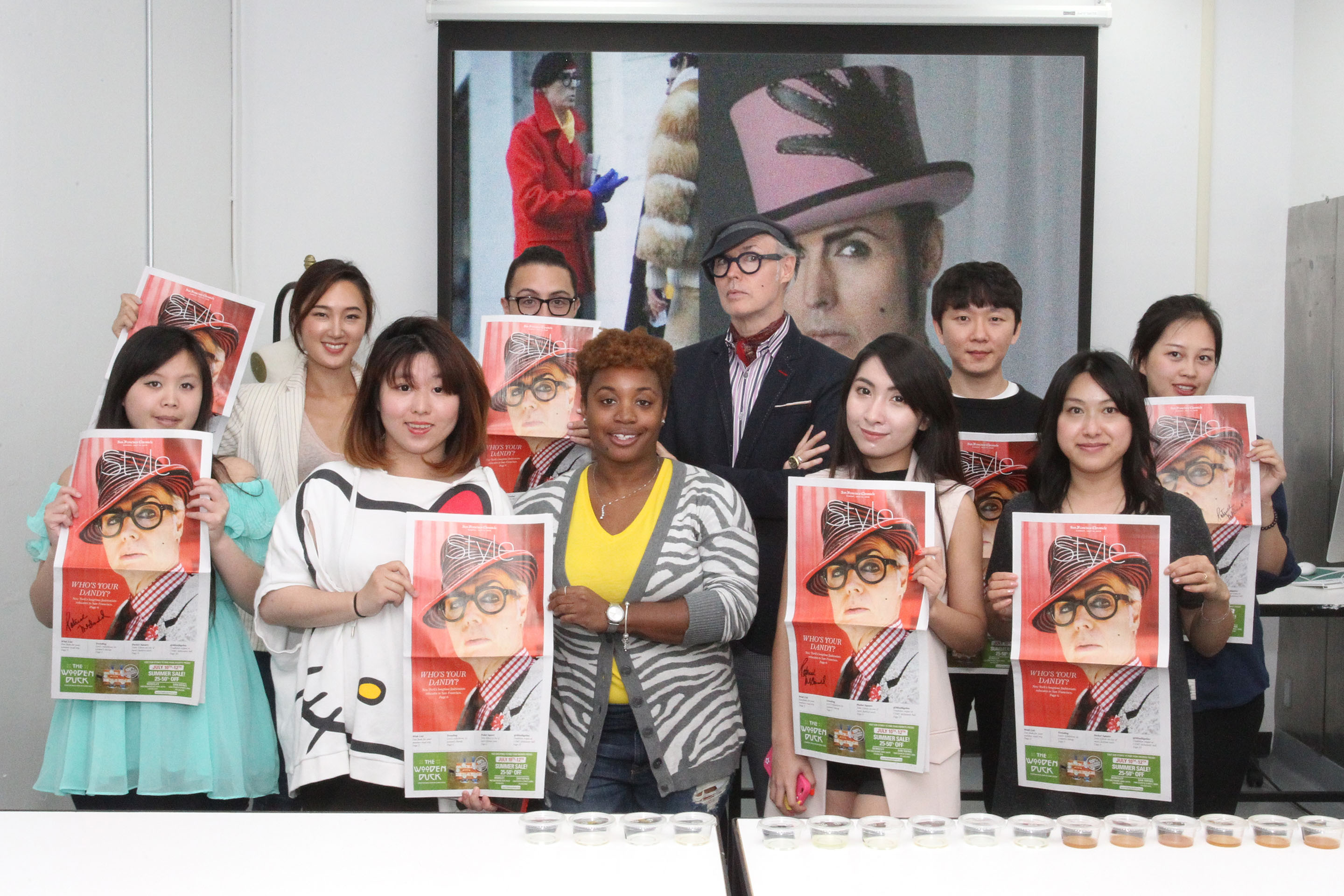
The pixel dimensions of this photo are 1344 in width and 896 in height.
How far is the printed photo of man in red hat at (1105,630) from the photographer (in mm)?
2031

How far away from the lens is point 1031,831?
1.71 meters

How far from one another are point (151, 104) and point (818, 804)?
3.11m

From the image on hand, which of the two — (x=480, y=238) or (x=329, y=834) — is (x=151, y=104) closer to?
(x=480, y=238)

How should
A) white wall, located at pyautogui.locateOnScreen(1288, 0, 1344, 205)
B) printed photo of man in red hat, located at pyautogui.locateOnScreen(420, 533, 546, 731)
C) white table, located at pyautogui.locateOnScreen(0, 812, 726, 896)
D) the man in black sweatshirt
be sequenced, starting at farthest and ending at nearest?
white wall, located at pyautogui.locateOnScreen(1288, 0, 1344, 205), the man in black sweatshirt, printed photo of man in red hat, located at pyautogui.locateOnScreen(420, 533, 546, 731), white table, located at pyautogui.locateOnScreen(0, 812, 726, 896)

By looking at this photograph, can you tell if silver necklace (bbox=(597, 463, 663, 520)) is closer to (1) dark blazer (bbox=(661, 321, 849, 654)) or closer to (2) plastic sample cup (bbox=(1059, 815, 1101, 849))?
(1) dark blazer (bbox=(661, 321, 849, 654))

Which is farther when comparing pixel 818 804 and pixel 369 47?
pixel 369 47

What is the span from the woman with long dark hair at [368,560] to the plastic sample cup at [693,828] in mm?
584

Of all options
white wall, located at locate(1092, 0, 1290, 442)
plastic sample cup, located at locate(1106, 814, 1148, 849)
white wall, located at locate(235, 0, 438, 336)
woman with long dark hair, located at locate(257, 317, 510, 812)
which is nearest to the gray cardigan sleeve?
woman with long dark hair, located at locate(257, 317, 510, 812)

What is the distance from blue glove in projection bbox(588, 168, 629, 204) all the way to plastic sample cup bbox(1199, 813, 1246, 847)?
309 centimetres

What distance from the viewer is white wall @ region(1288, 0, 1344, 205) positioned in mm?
3957

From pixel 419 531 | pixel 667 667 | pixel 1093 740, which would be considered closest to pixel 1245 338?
pixel 1093 740

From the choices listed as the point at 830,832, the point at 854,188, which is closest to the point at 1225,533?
the point at 830,832

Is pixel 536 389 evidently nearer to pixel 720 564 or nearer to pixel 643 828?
pixel 720 564

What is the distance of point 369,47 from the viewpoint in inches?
168
